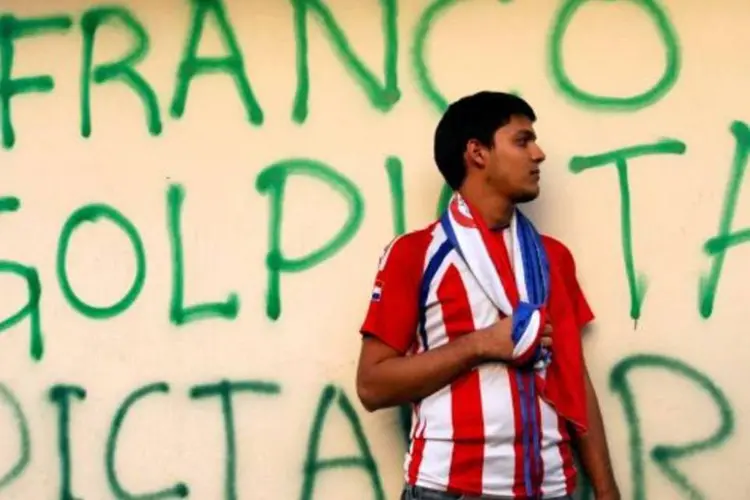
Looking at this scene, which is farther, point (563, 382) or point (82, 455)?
point (82, 455)

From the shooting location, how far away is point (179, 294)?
144 inches

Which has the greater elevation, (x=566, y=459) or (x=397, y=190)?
(x=397, y=190)

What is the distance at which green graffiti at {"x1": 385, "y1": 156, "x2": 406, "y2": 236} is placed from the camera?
3.60m

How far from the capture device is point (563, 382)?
3.23 meters

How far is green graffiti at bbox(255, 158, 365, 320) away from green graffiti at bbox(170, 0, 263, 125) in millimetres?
173

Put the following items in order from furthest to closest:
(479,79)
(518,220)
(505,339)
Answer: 1. (479,79)
2. (518,220)
3. (505,339)

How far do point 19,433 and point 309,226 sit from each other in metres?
1.09

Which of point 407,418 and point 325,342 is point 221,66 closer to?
point 325,342

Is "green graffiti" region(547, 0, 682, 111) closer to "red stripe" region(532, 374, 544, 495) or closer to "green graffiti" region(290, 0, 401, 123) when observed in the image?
"green graffiti" region(290, 0, 401, 123)

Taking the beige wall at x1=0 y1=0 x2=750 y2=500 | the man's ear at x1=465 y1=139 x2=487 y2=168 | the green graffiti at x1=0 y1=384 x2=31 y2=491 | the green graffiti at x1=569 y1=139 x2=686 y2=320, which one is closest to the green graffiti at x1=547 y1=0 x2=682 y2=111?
the beige wall at x1=0 y1=0 x2=750 y2=500

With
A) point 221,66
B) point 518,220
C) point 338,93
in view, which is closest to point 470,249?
point 518,220

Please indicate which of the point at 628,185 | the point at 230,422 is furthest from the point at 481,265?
the point at 230,422

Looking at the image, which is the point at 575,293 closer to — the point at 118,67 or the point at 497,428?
the point at 497,428

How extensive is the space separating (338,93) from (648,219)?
98 cm
